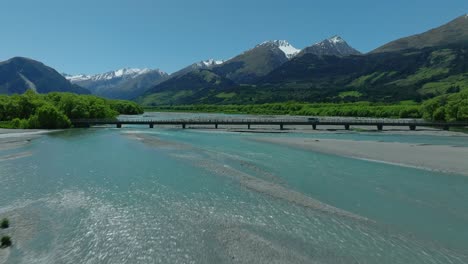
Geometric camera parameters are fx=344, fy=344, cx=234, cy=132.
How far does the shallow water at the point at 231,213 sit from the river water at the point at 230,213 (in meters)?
0.09

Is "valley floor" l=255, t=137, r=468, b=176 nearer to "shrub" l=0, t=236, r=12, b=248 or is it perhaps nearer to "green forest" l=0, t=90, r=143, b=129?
"shrub" l=0, t=236, r=12, b=248

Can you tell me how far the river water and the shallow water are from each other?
0.29ft

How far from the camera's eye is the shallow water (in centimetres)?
1964

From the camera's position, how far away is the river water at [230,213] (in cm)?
1962

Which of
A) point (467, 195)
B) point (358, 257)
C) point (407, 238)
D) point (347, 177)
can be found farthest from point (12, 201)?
point (467, 195)

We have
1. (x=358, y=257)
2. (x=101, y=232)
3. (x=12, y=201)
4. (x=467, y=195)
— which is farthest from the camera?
(x=467, y=195)

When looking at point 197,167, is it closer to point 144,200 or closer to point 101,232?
point 144,200

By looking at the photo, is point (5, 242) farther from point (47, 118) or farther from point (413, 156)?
point (47, 118)

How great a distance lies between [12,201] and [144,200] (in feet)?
35.4

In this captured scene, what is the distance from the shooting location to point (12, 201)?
1131 inches

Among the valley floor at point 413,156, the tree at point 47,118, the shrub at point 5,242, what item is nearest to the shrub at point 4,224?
the shrub at point 5,242

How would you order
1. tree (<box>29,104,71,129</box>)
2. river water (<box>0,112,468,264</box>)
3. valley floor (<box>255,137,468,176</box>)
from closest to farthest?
river water (<box>0,112,468,264</box>) < valley floor (<box>255,137,468,176</box>) < tree (<box>29,104,71,129</box>)

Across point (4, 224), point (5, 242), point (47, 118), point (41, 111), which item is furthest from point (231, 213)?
Answer: point (41, 111)

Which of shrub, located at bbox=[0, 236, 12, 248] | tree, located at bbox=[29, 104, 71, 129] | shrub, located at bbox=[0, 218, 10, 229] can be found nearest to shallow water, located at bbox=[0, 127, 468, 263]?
shrub, located at bbox=[0, 236, 12, 248]
